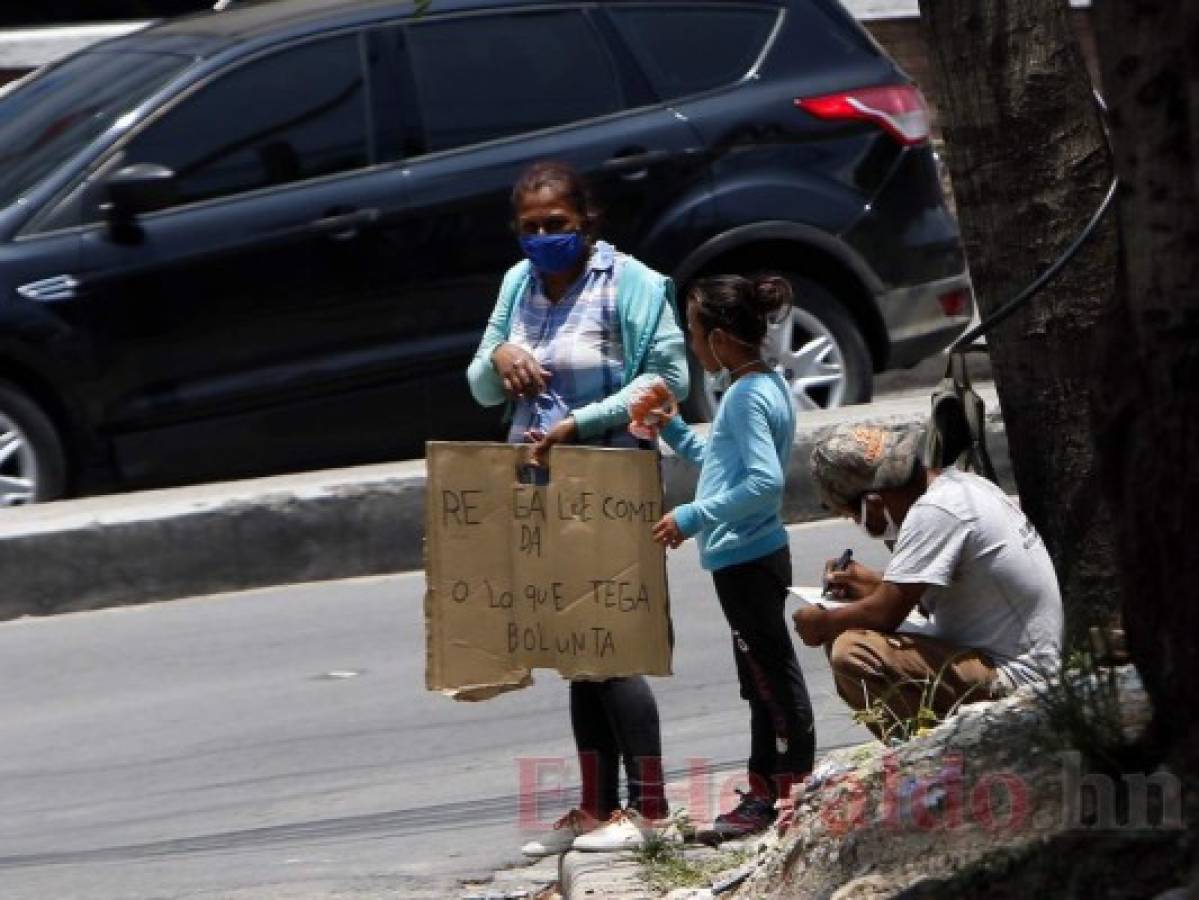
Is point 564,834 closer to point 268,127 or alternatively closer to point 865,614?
point 865,614

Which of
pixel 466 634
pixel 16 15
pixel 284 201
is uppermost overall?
pixel 16 15

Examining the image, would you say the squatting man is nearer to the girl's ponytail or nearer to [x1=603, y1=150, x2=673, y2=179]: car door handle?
the girl's ponytail

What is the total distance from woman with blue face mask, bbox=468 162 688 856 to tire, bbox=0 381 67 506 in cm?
358

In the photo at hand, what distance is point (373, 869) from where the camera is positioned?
21.1 feet

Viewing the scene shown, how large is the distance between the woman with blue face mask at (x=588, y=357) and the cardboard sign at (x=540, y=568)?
0.36 ft

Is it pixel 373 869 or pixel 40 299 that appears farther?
pixel 40 299

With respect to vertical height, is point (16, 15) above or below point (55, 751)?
above

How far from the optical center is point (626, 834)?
5.99 metres

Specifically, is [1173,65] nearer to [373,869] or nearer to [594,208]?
[594,208]

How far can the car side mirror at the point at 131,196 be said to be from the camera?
31.2ft

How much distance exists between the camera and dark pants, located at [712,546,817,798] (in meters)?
6.00

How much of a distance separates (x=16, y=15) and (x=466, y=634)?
929 centimetres

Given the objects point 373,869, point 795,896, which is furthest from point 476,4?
point 795,896

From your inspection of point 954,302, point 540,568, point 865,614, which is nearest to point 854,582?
point 865,614
